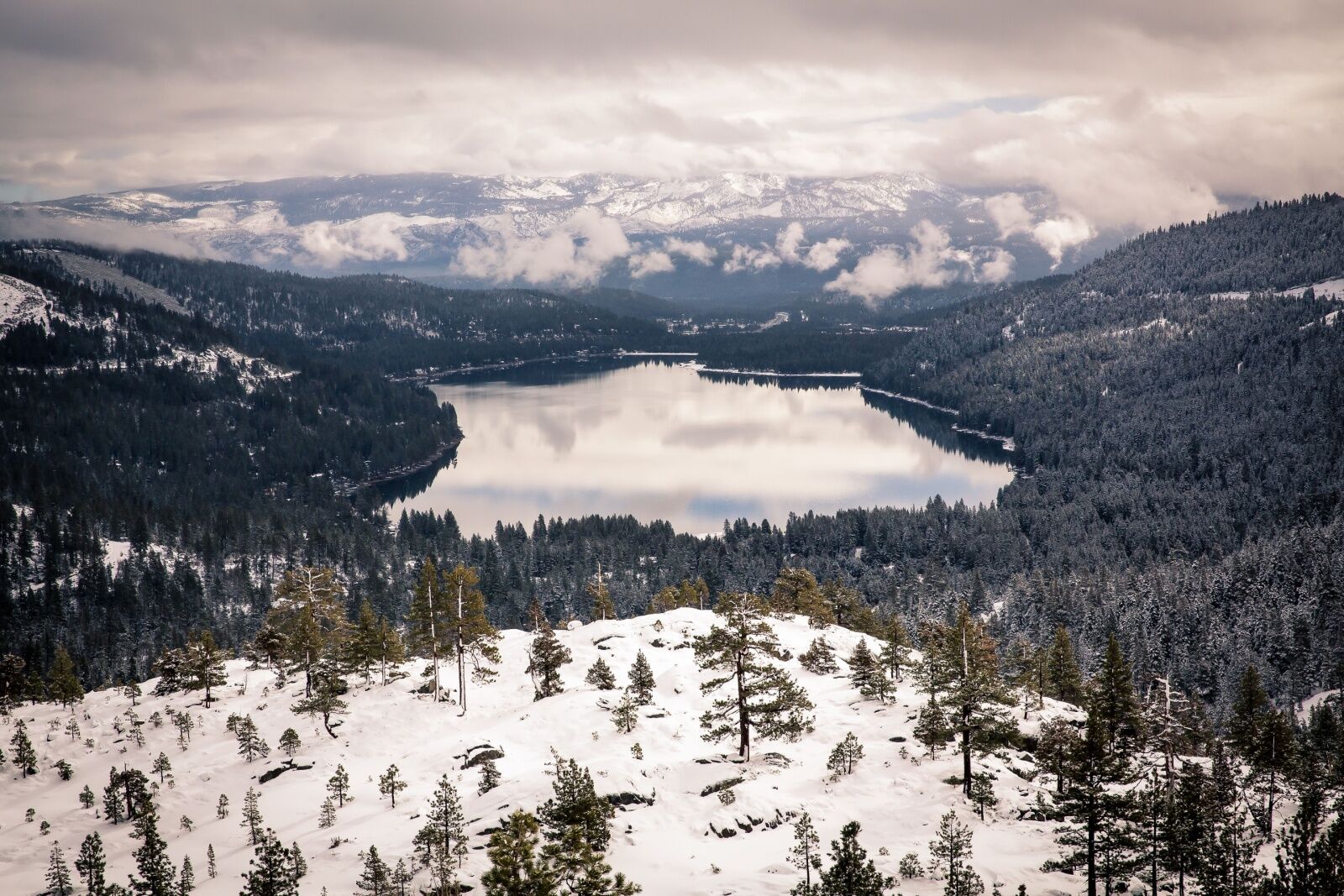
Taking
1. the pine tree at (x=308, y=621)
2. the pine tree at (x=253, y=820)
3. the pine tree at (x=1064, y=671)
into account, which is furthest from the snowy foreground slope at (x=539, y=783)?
the pine tree at (x=1064, y=671)

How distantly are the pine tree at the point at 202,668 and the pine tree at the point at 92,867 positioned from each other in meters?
23.0

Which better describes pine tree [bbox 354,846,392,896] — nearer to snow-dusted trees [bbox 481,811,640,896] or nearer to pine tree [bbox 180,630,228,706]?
snow-dusted trees [bbox 481,811,640,896]

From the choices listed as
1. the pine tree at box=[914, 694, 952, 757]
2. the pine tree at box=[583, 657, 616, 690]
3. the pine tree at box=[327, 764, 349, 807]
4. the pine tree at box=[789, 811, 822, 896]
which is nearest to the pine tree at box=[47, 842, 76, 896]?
the pine tree at box=[327, 764, 349, 807]

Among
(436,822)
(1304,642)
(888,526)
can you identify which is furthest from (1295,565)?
(436,822)

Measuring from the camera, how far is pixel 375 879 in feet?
125

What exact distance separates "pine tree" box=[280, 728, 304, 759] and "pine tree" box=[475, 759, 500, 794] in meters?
15.3

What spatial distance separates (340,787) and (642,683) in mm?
19770

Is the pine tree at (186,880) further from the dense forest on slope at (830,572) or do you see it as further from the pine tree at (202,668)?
the dense forest on slope at (830,572)

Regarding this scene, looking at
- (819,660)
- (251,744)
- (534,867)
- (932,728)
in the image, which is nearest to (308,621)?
(251,744)

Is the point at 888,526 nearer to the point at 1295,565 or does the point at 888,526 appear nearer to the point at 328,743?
the point at 1295,565

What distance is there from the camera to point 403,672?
7094 centimetres

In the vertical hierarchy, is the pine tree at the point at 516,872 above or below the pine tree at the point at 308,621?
above

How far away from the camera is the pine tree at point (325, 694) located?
60.7 m

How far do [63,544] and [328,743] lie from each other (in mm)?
137030
